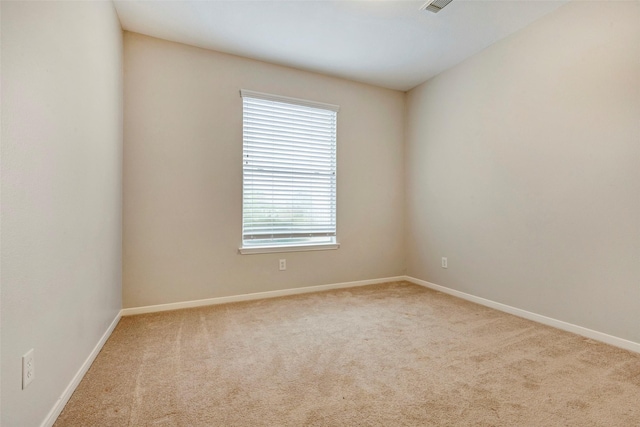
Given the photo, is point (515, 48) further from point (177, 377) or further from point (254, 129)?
point (177, 377)

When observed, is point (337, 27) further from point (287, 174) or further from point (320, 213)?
point (320, 213)

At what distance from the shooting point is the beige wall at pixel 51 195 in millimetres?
1078

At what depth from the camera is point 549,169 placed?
8.43ft

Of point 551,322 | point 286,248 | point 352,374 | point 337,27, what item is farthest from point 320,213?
point 551,322

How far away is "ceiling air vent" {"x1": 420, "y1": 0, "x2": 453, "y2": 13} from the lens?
7.75 ft

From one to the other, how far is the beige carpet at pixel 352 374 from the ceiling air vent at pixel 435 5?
2.65 m

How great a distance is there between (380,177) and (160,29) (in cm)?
292

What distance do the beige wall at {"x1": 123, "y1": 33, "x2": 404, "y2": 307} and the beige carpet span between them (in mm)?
484

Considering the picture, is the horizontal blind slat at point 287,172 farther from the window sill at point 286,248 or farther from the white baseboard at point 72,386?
the white baseboard at point 72,386

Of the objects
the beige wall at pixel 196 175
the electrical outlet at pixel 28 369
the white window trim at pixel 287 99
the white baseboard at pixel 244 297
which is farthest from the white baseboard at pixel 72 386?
the white window trim at pixel 287 99

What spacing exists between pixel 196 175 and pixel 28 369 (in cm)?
213

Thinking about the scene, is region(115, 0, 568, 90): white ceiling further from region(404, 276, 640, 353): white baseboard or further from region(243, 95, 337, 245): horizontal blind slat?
region(404, 276, 640, 353): white baseboard

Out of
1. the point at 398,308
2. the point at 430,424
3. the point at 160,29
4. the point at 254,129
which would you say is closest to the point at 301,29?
the point at 254,129

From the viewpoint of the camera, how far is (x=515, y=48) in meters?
2.81
